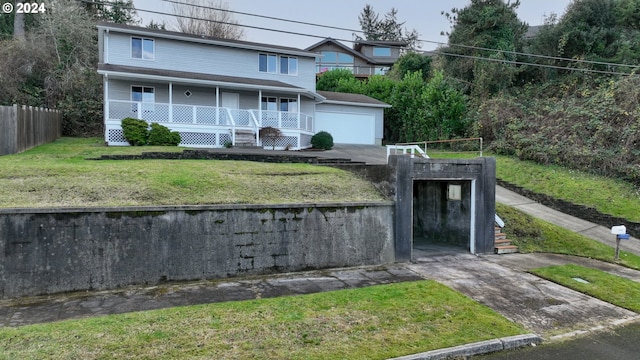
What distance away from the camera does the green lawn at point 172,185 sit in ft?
24.9

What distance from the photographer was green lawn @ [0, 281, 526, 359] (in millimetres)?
4574

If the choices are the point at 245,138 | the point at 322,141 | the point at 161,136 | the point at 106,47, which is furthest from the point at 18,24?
the point at 322,141

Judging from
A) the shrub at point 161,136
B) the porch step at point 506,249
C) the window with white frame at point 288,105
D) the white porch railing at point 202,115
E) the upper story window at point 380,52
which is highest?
the upper story window at point 380,52

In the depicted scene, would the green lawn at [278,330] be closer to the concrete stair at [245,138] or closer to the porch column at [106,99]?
the concrete stair at [245,138]

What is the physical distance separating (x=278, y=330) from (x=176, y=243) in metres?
3.24

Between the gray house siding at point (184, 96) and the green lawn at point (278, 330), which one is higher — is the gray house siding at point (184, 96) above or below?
above

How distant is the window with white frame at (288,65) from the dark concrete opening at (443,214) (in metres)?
13.2

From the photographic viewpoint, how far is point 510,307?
6.73m

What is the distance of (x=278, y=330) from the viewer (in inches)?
206

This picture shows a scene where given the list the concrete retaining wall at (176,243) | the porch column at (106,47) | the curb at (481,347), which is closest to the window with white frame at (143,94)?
the porch column at (106,47)

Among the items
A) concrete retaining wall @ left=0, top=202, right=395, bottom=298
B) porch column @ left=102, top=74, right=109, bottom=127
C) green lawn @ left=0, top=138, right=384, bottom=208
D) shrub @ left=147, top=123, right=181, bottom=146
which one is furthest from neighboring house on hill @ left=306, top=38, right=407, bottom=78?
concrete retaining wall @ left=0, top=202, right=395, bottom=298

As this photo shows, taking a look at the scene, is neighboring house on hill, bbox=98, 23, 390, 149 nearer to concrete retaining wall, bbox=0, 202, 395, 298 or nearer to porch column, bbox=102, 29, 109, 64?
porch column, bbox=102, 29, 109, 64

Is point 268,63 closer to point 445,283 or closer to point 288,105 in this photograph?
point 288,105

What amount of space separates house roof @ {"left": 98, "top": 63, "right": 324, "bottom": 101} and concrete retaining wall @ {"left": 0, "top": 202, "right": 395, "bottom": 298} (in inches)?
504
